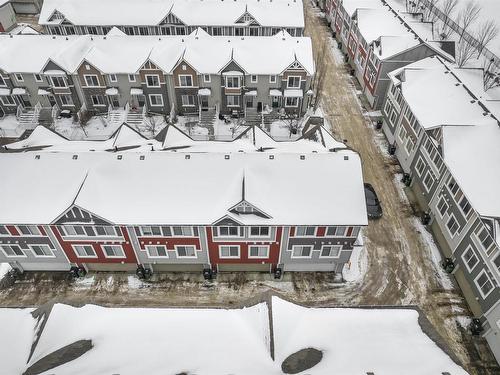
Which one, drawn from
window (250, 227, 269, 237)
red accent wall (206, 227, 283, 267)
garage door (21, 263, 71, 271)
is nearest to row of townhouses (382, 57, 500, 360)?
red accent wall (206, 227, 283, 267)

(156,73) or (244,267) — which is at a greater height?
(156,73)

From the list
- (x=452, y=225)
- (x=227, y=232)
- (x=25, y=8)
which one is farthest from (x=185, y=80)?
(x=25, y=8)

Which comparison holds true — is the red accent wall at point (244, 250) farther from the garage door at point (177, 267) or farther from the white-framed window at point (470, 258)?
the white-framed window at point (470, 258)

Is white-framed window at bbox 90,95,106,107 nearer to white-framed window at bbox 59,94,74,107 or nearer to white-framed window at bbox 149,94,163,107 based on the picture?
white-framed window at bbox 59,94,74,107

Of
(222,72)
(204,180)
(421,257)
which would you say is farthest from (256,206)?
(222,72)

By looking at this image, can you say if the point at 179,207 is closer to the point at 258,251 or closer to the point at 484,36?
the point at 258,251

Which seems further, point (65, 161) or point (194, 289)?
point (194, 289)

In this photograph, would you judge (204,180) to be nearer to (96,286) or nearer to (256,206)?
(256,206)

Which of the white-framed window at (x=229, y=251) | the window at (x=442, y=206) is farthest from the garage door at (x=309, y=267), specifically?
the window at (x=442, y=206)
